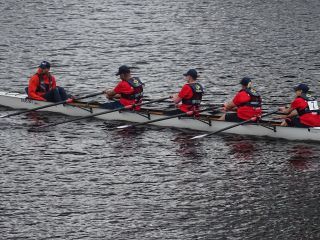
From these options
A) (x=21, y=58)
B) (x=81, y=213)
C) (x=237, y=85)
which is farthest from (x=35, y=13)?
(x=81, y=213)

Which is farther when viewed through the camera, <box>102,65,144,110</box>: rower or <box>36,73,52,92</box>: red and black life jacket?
<box>36,73,52,92</box>: red and black life jacket

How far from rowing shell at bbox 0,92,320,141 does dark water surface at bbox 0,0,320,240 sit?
0.49 metres

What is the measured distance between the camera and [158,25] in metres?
97.4

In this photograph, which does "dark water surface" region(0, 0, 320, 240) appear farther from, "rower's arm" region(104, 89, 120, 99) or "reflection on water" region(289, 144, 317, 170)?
"rower's arm" region(104, 89, 120, 99)

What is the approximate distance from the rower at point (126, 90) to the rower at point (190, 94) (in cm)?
267

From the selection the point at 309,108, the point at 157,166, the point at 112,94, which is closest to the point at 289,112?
the point at 309,108

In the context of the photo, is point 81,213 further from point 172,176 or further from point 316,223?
point 316,223

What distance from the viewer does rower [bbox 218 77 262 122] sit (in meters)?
50.0

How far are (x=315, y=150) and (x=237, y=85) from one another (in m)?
20.9

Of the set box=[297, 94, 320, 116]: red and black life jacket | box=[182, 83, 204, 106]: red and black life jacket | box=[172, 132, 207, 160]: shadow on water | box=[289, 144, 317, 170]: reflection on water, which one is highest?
box=[182, 83, 204, 106]: red and black life jacket

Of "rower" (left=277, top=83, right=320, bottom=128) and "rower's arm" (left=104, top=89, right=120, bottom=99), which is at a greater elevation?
"rower's arm" (left=104, top=89, right=120, bottom=99)

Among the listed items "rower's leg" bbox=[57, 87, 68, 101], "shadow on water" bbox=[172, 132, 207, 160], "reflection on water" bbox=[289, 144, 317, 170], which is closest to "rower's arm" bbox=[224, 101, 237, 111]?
"shadow on water" bbox=[172, 132, 207, 160]

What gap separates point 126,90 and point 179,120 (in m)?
3.69

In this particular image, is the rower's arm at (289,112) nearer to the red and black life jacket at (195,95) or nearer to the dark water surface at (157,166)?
the dark water surface at (157,166)
